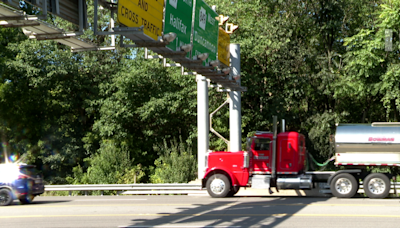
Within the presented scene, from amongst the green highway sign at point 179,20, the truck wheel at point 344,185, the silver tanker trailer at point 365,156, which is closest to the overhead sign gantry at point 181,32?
the green highway sign at point 179,20

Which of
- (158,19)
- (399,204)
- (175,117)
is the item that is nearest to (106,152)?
(175,117)

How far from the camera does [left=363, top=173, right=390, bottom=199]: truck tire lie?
17.4 m

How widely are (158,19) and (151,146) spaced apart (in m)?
21.8

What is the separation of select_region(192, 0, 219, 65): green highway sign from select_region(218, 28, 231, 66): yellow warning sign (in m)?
0.71

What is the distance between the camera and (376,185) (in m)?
17.5

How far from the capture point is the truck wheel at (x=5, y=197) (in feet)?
55.6

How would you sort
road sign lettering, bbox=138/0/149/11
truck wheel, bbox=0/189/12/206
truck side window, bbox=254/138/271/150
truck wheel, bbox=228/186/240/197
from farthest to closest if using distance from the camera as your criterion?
truck wheel, bbox=228/186/240/197 → truck side window, bbox=254/138/271/150 → truck wheel, bbox=0/189/12/206 → road sign lettering, bbox=138/0/149/11

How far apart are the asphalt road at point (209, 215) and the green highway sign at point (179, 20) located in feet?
18.3

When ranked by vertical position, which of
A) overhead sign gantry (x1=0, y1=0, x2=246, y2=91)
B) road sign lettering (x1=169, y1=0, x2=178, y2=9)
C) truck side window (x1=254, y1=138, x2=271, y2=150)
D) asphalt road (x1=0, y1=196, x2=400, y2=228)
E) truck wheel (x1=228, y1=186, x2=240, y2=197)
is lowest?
asphalt road (x1=0, y1=196, x2=400, y2=228)

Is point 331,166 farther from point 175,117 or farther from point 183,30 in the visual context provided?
point 183,30

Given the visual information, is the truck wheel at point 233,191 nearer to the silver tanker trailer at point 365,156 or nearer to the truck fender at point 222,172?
the truck fender at point 222,172

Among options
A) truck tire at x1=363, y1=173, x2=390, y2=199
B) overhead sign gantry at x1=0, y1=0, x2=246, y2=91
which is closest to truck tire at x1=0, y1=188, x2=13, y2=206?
overhead sign gantry at x1=0, y1=0, x2=246, y2=91

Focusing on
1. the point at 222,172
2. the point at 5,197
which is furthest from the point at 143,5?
the point at 5,197

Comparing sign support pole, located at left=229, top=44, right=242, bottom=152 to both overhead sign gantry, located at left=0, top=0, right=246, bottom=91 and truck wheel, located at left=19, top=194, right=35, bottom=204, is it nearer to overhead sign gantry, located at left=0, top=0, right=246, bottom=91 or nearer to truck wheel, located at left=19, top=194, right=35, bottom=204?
overhead sign gantry, located at left=0, top=0, right=246, bottom=91
